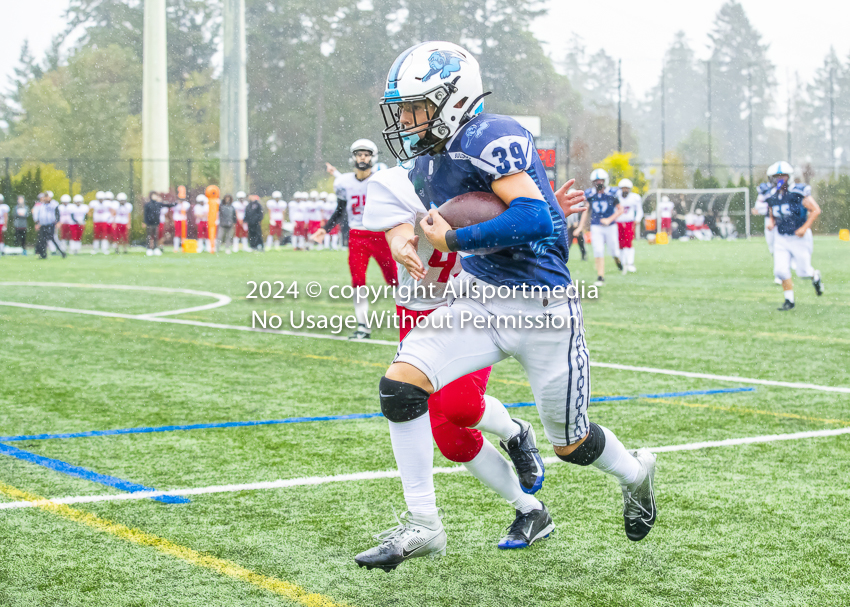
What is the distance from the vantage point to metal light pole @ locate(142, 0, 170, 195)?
36125mm

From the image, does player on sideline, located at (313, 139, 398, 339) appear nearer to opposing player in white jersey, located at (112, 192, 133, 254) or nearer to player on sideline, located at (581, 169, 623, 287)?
player on sideline, located at (581, 169, 623, 287)

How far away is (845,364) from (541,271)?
605cm

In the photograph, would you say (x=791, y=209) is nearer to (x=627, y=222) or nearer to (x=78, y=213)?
(x=627, y=222)

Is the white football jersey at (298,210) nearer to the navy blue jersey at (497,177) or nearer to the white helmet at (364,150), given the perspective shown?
the white helmet at (364,150)

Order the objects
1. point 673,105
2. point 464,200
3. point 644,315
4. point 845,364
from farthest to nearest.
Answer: point 673,105
point 644,315
point 845,364
point 464,200

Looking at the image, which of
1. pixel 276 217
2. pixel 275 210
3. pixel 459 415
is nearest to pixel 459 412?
pixel 459 415

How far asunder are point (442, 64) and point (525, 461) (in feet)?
5.60

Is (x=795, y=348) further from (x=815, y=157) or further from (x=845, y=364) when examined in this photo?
(x=815, y=157)

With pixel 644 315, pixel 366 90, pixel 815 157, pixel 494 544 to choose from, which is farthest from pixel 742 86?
pixel 494 544

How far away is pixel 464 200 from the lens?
144 inches

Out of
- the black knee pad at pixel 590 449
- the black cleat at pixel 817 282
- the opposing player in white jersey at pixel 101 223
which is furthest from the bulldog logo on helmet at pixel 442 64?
the opposing player in white jersey at pixel 101 223

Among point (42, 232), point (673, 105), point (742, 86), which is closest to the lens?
point (42, 232)

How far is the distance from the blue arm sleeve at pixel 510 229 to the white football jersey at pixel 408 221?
58 centimetres

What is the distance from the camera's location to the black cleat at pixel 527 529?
394 cm
